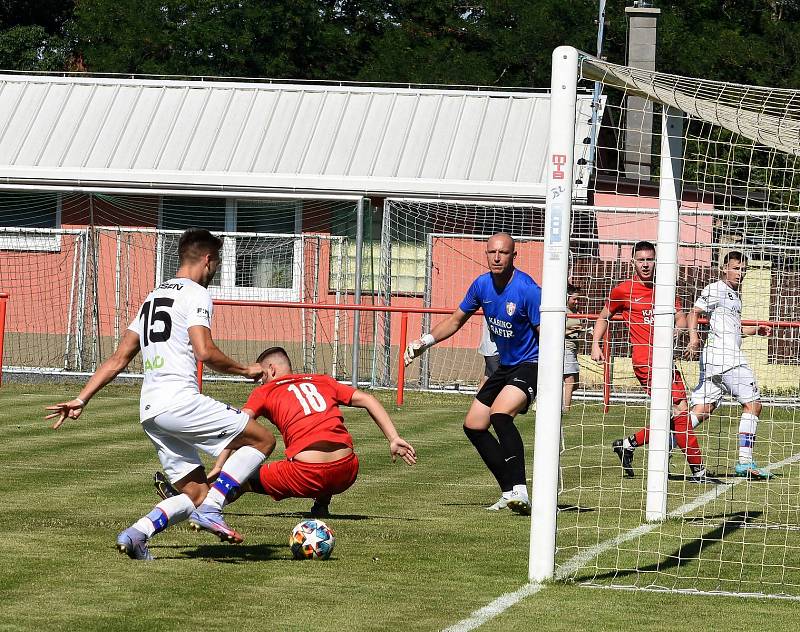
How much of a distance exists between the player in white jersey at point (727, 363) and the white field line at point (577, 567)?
102cm

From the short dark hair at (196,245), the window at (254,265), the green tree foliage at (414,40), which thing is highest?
the green tree foliage at (414,40)

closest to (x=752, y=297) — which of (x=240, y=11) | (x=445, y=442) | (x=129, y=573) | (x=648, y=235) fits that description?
(x=648, y=235)

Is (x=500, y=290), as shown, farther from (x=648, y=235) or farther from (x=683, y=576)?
(x=648, y=235)

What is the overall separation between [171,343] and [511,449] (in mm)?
3107

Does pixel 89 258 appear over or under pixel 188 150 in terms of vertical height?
under

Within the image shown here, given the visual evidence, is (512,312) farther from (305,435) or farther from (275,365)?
(305,435)

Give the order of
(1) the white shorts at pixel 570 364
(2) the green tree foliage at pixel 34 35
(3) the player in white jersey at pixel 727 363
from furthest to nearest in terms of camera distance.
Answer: (2) the green tree foliage at pixel 34 35, (1) the white shorts at pixel 570 364, (3) the player in white jersey at pixel 727 363

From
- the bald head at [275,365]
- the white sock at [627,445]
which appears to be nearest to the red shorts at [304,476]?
the bald head at [275,365]

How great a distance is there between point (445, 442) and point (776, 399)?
7197 millimetres

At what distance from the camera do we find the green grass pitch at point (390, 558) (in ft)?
21.4

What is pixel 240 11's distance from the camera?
133 feet

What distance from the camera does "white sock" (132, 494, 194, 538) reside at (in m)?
7.51

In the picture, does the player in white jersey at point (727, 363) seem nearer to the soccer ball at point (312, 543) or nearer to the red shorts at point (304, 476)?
the red shorts at point (304, 476)

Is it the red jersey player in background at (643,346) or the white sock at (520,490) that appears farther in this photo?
the red jersey player in background at (643,346)
